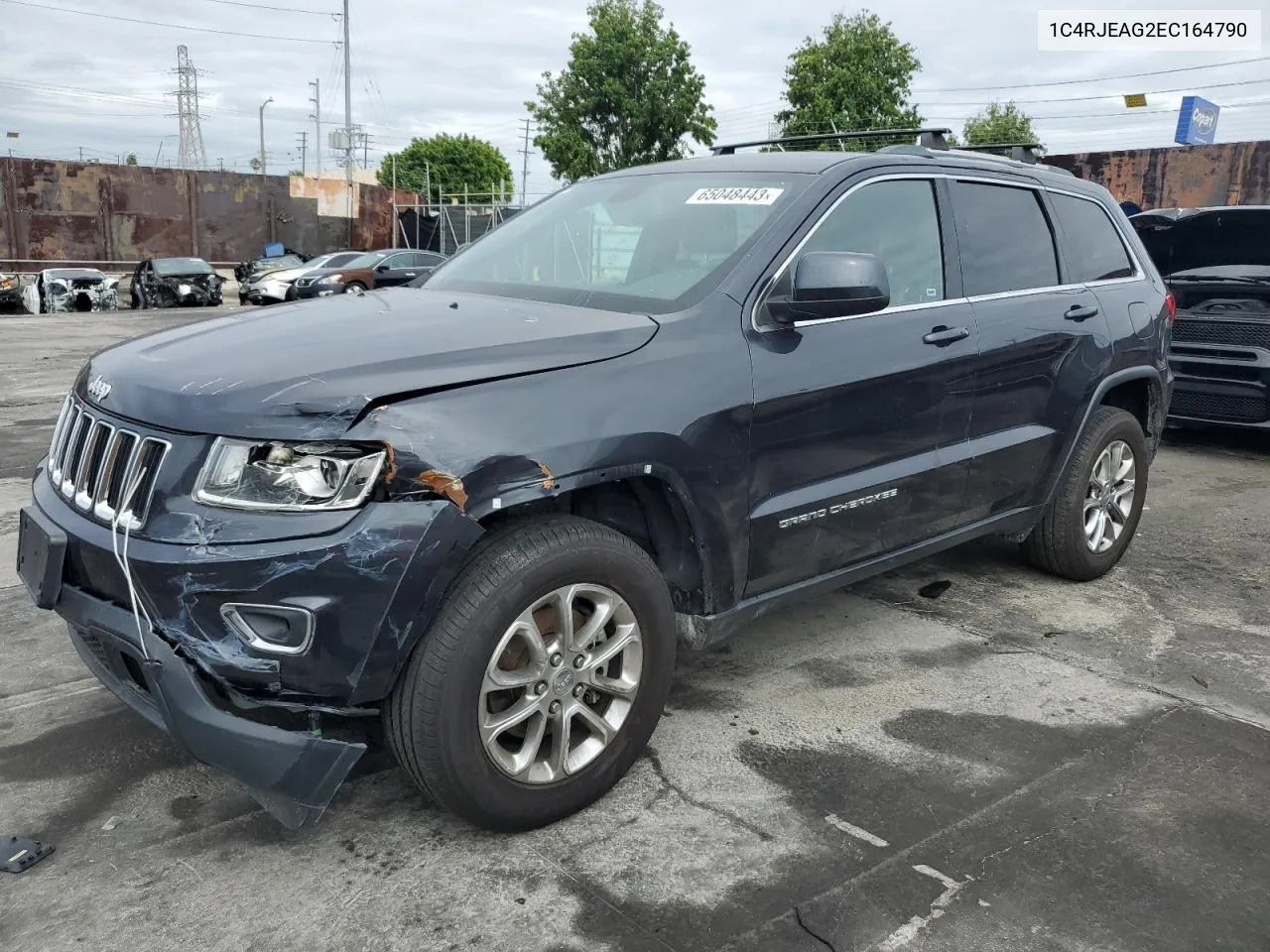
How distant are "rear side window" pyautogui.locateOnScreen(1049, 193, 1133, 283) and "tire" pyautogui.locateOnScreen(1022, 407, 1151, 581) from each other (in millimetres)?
611

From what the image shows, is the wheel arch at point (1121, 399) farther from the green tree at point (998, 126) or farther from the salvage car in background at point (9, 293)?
the green tree at point (998, 126)

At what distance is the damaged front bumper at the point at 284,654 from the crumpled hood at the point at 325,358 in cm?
28

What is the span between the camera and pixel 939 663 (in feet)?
13.3

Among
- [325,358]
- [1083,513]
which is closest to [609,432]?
[325,358]

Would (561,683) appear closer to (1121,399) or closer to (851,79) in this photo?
(1121,399)

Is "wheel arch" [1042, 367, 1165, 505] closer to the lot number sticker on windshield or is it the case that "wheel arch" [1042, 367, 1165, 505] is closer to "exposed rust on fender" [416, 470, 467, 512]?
the lot number sticker on windshield

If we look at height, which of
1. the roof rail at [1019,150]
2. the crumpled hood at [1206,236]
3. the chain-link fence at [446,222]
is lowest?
the crumpled hood at [1206,236]

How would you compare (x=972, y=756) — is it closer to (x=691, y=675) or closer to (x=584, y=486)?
(x=691, y=675)

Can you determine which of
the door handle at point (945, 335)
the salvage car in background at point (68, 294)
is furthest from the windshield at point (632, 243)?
the salvage car in background at point (68, 294)

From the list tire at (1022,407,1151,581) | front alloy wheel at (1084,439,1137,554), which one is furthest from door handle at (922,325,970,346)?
front alloy wheel at (1084,439,1137,554)

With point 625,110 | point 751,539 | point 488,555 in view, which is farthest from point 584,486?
point 625,110

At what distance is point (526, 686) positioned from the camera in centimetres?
271

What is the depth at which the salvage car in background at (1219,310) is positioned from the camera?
7543 mm

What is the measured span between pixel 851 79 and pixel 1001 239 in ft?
95.8
